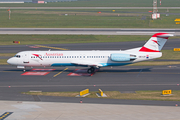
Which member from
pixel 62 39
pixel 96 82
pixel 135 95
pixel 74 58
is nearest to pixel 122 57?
pixel 96 82

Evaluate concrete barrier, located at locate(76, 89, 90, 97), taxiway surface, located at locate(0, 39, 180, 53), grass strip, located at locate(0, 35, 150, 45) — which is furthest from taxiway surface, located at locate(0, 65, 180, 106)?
grass strip, located at locate(0, 35, 150, 45)

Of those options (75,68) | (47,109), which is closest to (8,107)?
(47,109)

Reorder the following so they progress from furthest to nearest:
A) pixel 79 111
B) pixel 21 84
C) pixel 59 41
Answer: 1. pixel 59 41
2. pixel 21 84
3. pixel 79 111

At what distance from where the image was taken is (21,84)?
40438mm

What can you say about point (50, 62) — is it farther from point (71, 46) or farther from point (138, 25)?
point (138, 25)

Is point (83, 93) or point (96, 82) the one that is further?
point (96, 82)

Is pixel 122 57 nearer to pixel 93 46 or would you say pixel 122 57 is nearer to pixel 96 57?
pixel 96 57

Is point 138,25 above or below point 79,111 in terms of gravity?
above

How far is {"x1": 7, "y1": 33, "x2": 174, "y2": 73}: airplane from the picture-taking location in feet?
151

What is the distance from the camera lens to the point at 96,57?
154 ft

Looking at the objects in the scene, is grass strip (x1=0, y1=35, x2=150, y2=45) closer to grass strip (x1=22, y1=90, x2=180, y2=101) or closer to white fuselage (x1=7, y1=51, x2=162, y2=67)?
white fuselage (x1=7, y1=51, x2=162, y2=67)

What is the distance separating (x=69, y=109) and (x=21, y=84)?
14374 mm

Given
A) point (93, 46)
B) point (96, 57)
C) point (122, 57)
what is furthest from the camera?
point (93, 46)

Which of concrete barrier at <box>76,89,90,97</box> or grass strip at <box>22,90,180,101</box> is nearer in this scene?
grass strip at <box>22,90,180,101</box>
